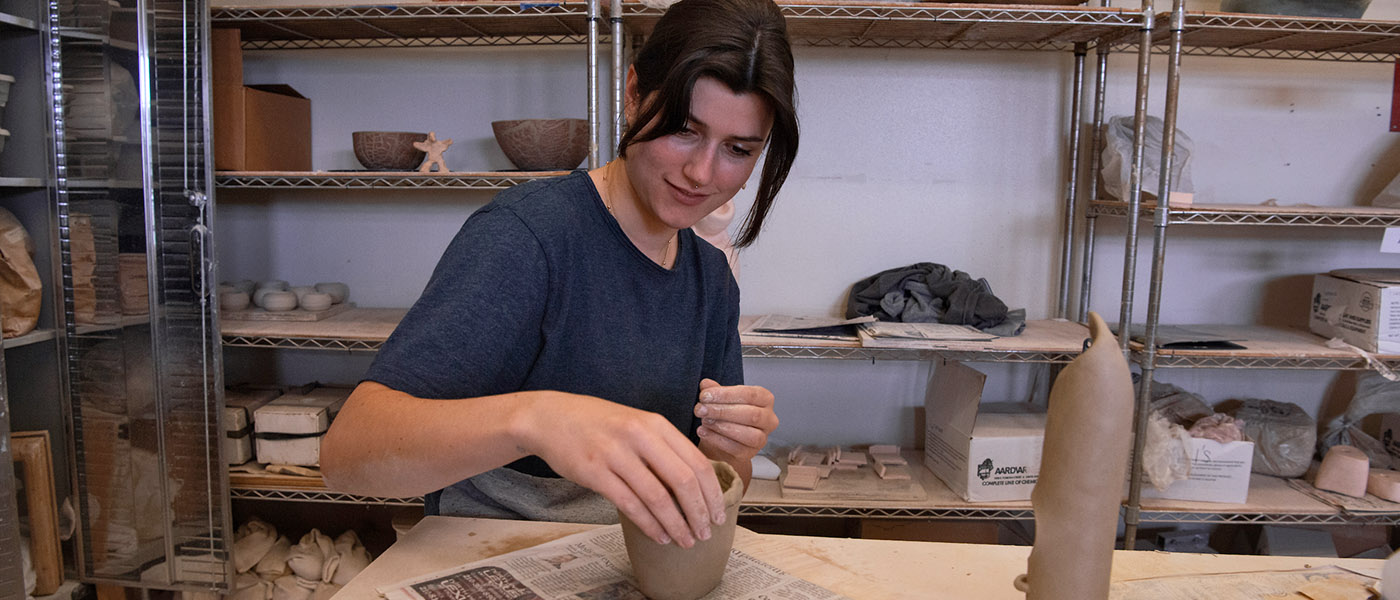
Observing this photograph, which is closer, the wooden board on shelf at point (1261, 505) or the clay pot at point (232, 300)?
the wooden board on shelf at point (1261, 505)

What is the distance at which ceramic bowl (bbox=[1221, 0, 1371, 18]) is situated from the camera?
1965 millimetres

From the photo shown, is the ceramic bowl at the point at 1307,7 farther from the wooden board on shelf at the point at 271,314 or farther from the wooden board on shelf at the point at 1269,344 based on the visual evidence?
the wooden board on shelf at the point at 271,314

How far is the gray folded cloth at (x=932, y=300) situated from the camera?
2127mm

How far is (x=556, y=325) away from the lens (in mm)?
1034

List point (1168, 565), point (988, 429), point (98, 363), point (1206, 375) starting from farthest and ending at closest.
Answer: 1. point (1206, 375)
2. point (988, 429)
3. point (98, 363)
4. point (1168, 565)

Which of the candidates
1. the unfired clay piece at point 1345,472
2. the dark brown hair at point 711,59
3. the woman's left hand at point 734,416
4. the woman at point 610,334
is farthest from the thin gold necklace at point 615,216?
the unfired clay piece at point 1345,472

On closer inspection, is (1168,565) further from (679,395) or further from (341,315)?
(341,315)

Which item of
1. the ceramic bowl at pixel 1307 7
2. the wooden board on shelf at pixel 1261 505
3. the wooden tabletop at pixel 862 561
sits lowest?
the wooden board on shelf at pixel 1261 505

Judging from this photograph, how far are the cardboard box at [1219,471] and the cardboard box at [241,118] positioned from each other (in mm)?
2301

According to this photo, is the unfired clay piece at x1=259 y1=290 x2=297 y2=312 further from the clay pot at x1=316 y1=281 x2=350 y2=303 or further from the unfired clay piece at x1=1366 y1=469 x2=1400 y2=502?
the unfired clay piece at x1=1366 y1=469 x2=1400 y2=502

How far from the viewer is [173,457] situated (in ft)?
6.65

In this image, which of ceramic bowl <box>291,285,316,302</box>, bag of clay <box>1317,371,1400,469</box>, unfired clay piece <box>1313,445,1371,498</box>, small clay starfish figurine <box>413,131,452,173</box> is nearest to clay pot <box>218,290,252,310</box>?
ceramic bowl <box>291,285,316,302</box>

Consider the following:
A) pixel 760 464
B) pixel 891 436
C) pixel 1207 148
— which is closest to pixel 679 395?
pixel 760 464

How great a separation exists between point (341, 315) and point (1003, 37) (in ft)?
6.12
